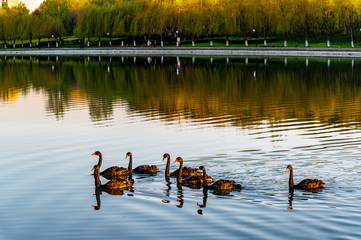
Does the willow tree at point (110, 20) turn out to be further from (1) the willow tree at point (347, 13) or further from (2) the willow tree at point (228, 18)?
(1) the willow tree at point (347, 13)

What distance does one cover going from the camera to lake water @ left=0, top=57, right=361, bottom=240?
14.5m

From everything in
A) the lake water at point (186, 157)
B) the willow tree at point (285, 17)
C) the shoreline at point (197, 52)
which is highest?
the willow tree at point (285, 17)

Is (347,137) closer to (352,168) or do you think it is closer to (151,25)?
(352,168)

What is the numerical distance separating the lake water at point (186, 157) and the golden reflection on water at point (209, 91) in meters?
0.14

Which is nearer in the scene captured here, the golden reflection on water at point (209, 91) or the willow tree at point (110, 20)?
the golden reflection on water at point (209, 91)

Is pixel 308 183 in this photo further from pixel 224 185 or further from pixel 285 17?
pixel 285 17

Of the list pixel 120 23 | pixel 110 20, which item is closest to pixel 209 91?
pixel 120 23

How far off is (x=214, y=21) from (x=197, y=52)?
9.18 metres

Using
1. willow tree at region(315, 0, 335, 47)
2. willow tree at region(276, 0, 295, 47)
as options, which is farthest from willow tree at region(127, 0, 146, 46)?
willow tree at region(315, 0, 335, 47)

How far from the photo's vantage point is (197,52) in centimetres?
9606

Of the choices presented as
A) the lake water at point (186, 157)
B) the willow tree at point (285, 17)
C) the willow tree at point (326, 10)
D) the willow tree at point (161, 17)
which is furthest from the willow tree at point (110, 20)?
the lake water at point (186, 157)

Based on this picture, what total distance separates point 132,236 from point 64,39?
436 ft

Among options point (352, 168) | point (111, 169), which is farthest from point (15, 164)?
point (352, 168)

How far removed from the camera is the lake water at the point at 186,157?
Answer: 1453 centimetres
